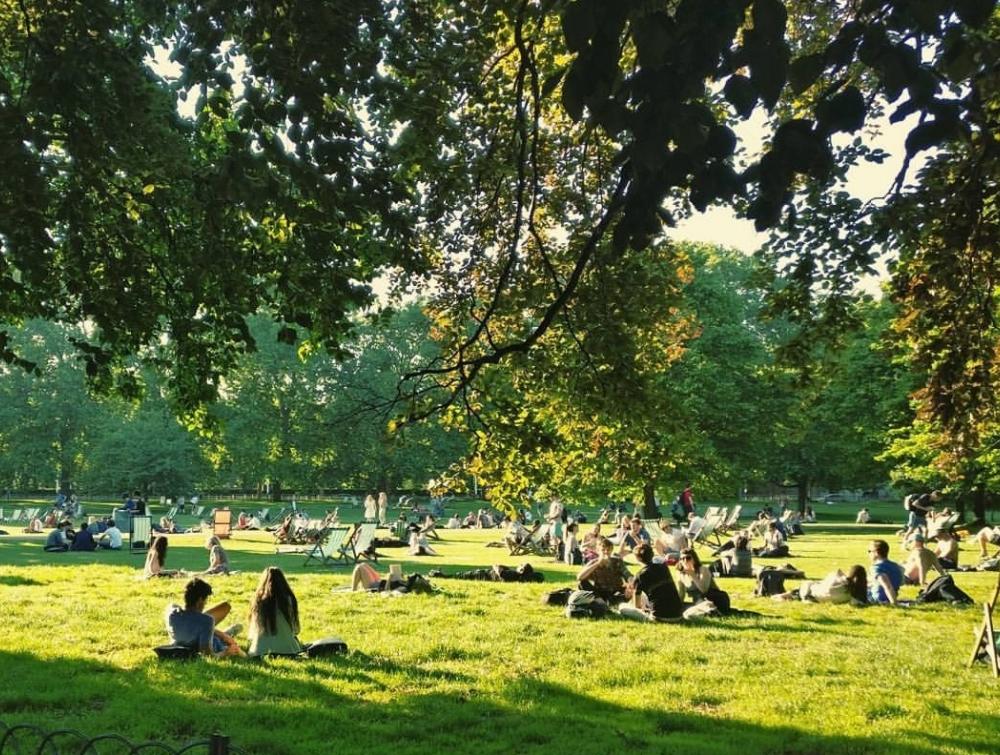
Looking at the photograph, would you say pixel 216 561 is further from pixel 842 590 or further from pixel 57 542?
pixel 842 590

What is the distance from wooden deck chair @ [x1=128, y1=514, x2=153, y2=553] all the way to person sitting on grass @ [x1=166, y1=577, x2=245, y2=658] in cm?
1693


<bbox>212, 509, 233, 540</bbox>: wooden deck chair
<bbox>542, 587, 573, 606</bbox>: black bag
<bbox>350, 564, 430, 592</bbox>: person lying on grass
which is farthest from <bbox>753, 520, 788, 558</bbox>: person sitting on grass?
<bbox>212, 509, 233, 540</bbox>: wooden deck chair

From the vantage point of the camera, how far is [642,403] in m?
10.1

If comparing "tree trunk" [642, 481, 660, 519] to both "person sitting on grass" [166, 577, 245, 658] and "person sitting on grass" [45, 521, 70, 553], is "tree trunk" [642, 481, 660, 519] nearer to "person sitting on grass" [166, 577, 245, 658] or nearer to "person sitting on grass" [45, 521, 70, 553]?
"person sitting on grass" [45, 521, 70, 553]

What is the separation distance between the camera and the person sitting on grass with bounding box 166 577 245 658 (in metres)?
10.3

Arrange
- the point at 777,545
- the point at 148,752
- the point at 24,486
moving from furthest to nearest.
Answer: the point at 24,486 < the point at 777,545 < the point at 148,752

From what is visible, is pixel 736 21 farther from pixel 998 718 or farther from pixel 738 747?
pixel 998 718

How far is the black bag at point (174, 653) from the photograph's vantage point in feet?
33.1

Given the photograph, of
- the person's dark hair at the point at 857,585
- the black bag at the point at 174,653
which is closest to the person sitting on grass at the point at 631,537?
the person's dark hair at the point at 857,585

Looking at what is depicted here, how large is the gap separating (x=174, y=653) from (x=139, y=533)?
17670 millimetres

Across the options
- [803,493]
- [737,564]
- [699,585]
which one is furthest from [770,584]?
[803,493]

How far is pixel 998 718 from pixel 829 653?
3.13m

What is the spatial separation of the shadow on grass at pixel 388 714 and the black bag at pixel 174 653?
51 cm

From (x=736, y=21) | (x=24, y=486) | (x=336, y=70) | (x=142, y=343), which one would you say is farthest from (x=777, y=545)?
(x=24, y=486)
